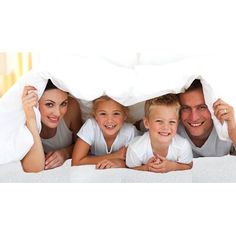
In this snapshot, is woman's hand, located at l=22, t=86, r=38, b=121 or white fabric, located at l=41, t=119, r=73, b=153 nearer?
woman's hand, located at l=22, t=86, r=38, b=121

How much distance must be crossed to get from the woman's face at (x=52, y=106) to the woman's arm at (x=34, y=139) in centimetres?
4

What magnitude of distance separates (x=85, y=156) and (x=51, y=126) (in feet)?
0.43

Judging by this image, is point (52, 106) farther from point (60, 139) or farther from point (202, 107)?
point (202, 107)

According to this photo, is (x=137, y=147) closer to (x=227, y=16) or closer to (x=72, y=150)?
(x=72, y=150)

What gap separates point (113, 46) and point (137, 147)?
30cm

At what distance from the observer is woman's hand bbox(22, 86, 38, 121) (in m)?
1.51

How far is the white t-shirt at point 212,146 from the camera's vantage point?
1581mm

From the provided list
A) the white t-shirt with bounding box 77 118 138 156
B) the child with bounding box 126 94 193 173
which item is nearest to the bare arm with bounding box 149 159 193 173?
the child with bounding box 126 94 193 173

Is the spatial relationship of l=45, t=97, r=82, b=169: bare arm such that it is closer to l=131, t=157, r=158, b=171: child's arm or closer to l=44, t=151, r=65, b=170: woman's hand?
l=44, t=151, r=65, b=170: woman's hand

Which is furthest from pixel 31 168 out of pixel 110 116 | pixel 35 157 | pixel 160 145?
pixel 160 145

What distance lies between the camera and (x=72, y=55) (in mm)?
1546

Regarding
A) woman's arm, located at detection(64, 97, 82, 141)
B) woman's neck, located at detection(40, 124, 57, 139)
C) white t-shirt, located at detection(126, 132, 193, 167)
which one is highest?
woman's arm, located at detection(64, 97, 82, 141)
